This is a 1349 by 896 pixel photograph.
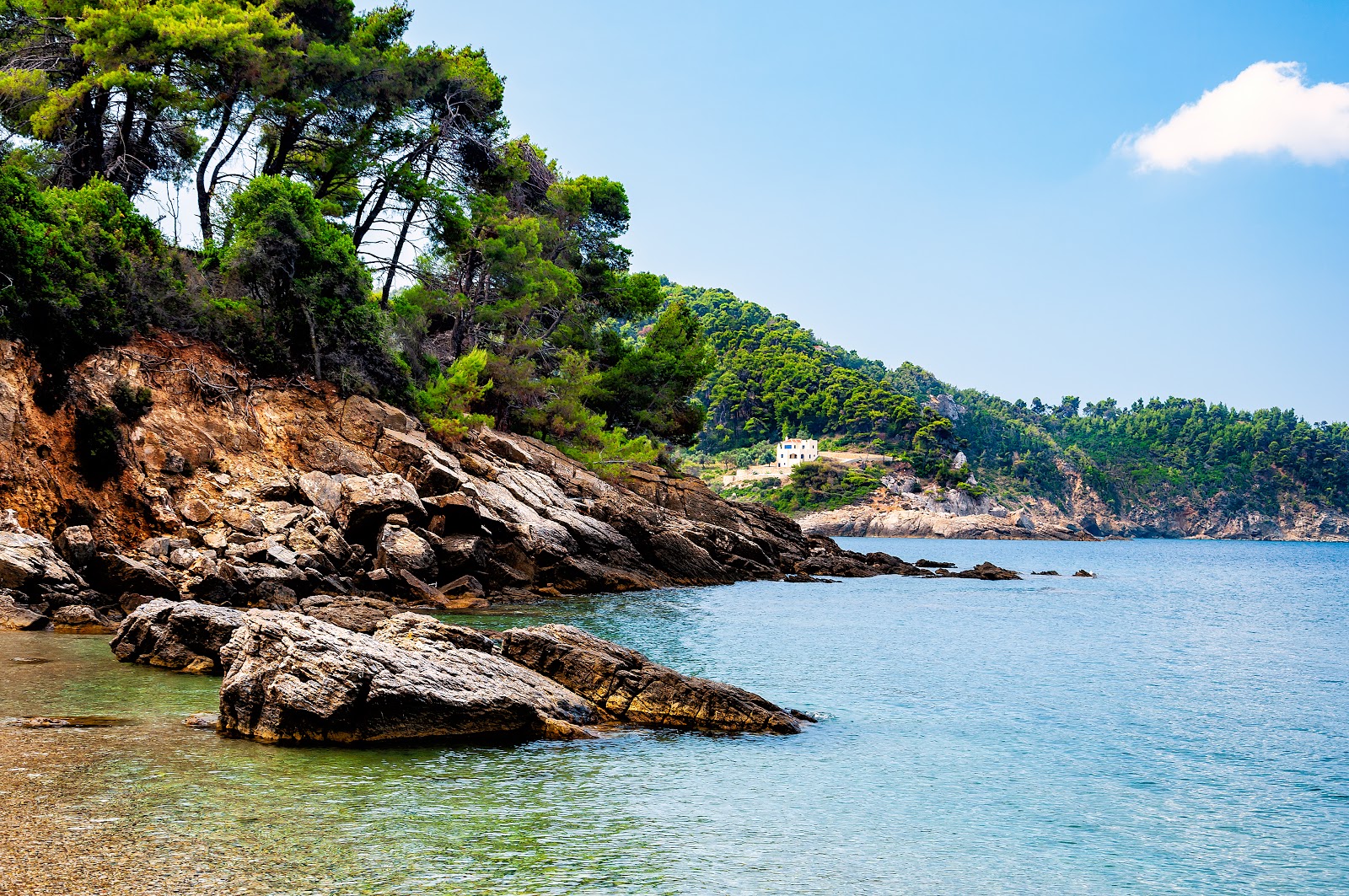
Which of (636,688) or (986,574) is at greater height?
(636,688)

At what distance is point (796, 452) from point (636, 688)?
438 feet

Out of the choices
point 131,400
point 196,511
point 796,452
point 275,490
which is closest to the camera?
point 196,511

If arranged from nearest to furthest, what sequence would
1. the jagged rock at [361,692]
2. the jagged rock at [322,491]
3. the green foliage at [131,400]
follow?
the jagged rock at [361,692], the green foliage at [131,400], the jagged rock at [322,491]

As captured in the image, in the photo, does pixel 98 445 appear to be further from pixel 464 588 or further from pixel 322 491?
pixel 464 588

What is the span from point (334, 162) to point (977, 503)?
12277 cm

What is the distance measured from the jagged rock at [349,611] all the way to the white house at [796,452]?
12533cm


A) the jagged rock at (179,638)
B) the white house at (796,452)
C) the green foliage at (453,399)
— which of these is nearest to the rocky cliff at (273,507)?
the green foliage at (453,399)

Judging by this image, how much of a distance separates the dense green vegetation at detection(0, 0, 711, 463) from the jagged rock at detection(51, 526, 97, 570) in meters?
6.07

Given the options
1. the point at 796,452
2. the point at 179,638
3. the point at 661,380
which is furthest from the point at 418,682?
the point at 796,452

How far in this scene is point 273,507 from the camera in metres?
28.0

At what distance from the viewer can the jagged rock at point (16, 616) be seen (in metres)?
18.7

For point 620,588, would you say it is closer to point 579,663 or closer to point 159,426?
point 159,426

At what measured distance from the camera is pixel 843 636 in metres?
27.3

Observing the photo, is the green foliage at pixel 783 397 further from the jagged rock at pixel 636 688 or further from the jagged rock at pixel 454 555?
the jagged rock at pixel 636 688
